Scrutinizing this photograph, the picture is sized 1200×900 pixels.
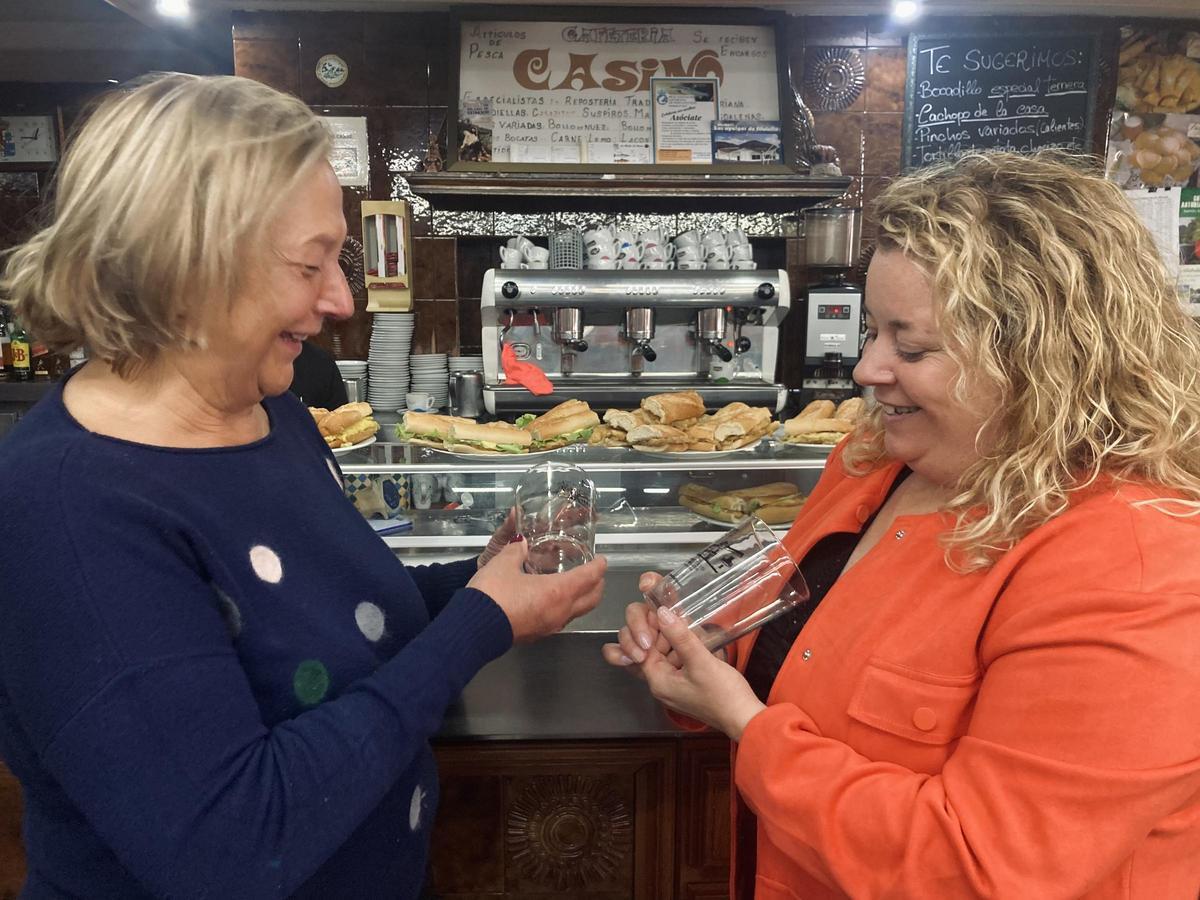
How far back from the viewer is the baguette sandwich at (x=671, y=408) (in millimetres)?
2795

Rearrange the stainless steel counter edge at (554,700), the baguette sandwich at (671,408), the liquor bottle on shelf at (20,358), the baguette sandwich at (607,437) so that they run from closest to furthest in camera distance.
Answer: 1. the stainless steel counter edge at (554,700)
2. the baguette sandwich at (607,437)
3. the baguette sandwich at (671,408)
4. the liquor bottle on shelf at (20,358)

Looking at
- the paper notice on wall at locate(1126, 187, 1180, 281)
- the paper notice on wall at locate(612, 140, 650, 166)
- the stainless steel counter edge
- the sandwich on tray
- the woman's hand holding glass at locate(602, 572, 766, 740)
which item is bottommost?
the stainless steel counter edge

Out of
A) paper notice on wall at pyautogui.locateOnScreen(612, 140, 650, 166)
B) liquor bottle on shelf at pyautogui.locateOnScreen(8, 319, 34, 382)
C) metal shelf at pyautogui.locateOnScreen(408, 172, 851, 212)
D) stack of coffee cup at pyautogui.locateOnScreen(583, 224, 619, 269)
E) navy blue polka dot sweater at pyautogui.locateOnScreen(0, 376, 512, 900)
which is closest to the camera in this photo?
navy blue polka dot sweater at pyautogui.locateOnScreen(0, 376, 512, 900)

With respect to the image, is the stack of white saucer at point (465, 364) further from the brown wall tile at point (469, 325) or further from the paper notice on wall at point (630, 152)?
the paper notice on wall at point (630, 152)

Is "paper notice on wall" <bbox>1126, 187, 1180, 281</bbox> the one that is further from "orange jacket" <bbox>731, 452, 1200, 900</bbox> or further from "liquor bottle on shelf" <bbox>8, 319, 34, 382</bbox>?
"liquor bottle on shelf" <bbox>8, 319, 34, 382</bbox>

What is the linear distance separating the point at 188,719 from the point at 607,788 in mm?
1308

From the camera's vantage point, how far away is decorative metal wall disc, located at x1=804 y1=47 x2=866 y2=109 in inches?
197

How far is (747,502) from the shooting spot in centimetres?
209

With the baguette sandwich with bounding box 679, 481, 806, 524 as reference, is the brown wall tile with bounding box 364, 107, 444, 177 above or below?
above

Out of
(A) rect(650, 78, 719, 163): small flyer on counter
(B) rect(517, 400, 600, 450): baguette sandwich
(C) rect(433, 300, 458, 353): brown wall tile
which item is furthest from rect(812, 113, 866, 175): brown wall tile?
(B) rect(517, 400, 600, 450): baguette sandwich

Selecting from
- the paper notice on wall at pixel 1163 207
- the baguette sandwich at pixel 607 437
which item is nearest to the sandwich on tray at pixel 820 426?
the baguette sandwich at pixel 607 437

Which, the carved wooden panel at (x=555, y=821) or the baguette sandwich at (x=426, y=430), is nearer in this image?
the carved wooden panel at (x=555, y=821)

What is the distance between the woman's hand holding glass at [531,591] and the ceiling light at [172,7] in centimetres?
435

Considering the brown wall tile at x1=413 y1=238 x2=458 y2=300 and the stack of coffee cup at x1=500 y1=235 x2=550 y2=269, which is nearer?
the stack of coffee cup at x1=500 y1=235 x2=550 y2=269
